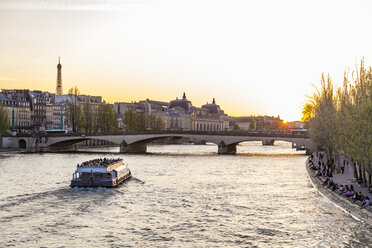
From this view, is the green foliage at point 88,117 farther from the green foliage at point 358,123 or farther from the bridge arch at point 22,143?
the green foliage at point 358,123

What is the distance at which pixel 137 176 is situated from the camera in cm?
5362

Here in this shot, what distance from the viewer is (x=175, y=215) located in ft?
106

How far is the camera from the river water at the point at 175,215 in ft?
88.0

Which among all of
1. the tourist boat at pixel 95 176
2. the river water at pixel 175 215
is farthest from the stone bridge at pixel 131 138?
the tourist boat at pixel 95 176

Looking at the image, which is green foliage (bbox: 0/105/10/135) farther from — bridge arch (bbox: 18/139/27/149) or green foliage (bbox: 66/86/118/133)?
green foliage (bbox: 66/86/118/133)

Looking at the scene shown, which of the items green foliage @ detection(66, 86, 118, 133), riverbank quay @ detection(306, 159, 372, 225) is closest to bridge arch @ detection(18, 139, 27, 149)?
green foliage @ detection(66, 86, 118, 133)

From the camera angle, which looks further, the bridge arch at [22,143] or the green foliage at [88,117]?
the green foliage at [88,117]

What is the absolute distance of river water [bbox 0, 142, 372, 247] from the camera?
2681 cm

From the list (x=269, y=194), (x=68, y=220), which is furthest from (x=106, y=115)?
(x=68, y=220)

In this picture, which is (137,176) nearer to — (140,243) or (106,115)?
(140,243)

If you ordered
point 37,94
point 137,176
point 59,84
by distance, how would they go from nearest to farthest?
1. point 137,176
2. point 37,94
3. point 59,84

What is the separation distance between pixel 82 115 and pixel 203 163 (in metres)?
54.8

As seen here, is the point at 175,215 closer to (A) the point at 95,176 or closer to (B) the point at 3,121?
(A) the point at 95,176

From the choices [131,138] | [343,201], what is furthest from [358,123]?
[131,138]
